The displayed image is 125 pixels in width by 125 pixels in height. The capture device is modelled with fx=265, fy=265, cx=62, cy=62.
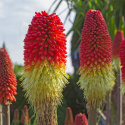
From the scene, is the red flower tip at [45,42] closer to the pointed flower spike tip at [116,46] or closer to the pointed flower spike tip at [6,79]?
the pointed flower spike tip at [6,79]

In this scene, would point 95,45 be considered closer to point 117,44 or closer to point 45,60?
point 45,60

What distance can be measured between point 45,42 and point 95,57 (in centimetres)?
65

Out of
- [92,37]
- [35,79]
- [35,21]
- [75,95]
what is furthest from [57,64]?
[75,95]

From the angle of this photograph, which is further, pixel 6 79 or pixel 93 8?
pixel 93 8

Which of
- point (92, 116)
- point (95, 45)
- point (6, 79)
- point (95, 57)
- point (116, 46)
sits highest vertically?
point (116, 46)

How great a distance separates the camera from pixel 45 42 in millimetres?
2191

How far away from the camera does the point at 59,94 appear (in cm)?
224

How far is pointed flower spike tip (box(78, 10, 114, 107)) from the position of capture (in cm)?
260

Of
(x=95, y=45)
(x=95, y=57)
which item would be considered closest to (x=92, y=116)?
(x=95, y=57)

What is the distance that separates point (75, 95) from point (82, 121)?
782 cm

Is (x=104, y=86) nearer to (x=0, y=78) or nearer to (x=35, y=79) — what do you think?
(x=35, y=79)

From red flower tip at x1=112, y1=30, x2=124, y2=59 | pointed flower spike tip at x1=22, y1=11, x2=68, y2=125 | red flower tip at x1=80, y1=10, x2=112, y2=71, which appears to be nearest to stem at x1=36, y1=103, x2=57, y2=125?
pointed flower spike tip at x1=22, y1=11, x2=68, y2=125

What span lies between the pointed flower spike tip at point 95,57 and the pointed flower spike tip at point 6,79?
80 cm

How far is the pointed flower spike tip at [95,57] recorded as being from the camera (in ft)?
8.52
